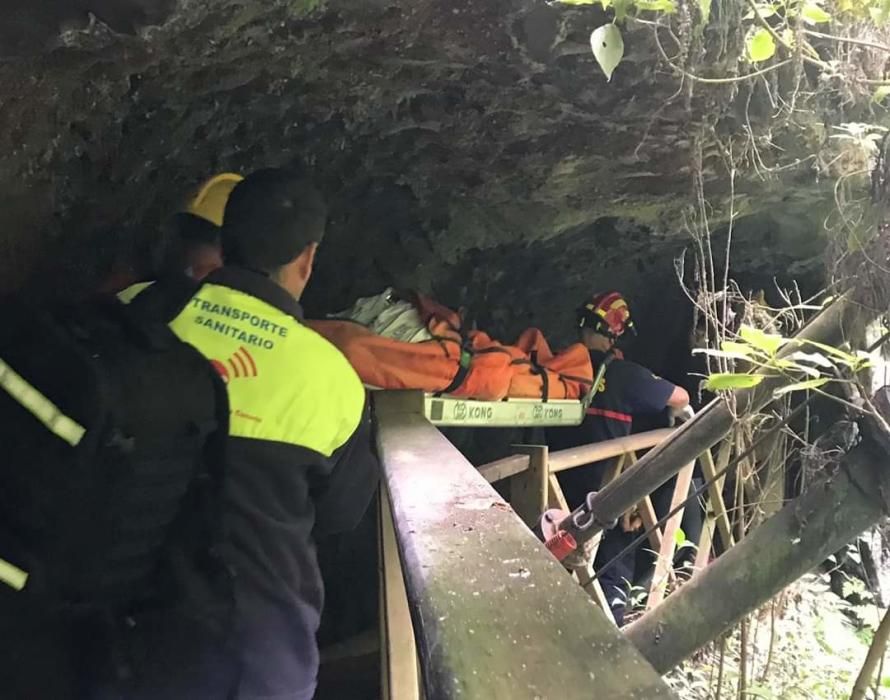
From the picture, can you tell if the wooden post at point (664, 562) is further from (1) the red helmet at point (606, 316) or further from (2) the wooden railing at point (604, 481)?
(1) the red helmet at point (606, 316)

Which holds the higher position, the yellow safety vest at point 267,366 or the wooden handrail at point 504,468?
the yellow safety vest at point 267,366

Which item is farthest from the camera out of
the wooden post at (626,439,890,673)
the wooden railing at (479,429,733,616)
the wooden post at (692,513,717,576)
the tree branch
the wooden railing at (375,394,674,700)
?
the wooden post at (692,513,717,576)

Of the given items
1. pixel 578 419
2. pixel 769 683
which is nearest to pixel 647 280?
pixel 578 419

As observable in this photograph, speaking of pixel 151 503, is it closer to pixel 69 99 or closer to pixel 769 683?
pixel 69 99

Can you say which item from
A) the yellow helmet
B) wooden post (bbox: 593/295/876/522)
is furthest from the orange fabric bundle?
wooden post (bbox: 593/295/876/522)

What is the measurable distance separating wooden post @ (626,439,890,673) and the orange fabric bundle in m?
1.21

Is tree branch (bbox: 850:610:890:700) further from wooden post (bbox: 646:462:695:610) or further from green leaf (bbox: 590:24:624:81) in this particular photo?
wooden post (bbox: 646:462:695:610)

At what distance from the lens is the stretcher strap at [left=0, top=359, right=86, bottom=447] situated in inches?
56.6

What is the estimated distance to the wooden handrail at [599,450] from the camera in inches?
154

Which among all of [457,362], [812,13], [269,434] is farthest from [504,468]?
[812,13]

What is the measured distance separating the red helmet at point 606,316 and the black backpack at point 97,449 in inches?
142

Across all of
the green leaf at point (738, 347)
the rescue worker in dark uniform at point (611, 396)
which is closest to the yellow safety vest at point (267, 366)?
the green leaf at point (738, 347)

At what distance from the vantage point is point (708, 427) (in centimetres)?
276

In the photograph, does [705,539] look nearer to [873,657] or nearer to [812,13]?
[873,657]
